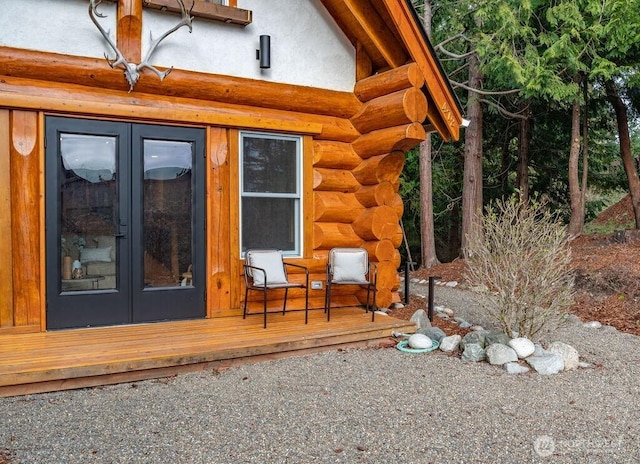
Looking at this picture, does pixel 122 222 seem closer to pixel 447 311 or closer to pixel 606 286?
pixel 447 311

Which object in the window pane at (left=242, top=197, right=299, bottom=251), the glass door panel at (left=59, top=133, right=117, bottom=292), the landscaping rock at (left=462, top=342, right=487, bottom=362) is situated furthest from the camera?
the window pane at (left=242, top=197, right=299, bottom=251)

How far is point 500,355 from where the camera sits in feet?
13.1

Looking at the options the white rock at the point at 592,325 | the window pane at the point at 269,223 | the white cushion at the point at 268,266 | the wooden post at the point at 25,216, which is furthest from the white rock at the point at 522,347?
the wooden post at the point at 25,216

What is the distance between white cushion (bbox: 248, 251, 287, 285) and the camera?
4922 millimetres

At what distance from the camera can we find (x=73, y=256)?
4.50 m

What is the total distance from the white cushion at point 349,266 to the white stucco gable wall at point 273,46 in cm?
195

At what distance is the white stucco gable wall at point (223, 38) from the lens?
4301mm

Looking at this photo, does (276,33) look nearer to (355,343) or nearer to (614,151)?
(355,343)

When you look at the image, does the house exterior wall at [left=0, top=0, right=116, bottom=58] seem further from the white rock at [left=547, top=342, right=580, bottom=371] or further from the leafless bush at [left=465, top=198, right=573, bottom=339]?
the white rock at [left=547, top=342, right=580, bottom=371]

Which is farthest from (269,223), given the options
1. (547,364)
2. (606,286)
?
(606,286)

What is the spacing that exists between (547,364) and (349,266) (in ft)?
7.25

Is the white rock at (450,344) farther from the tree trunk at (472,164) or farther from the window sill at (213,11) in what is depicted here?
the tree trunk at (472,164)

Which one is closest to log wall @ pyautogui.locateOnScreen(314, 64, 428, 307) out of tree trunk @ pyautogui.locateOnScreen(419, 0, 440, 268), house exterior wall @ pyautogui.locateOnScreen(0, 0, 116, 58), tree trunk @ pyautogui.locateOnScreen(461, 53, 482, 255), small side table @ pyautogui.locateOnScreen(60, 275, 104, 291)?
small side table @ pyautogui.locateOnScreen(60, 275, 104, 291)

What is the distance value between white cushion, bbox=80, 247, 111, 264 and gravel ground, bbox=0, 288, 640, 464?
153cm
